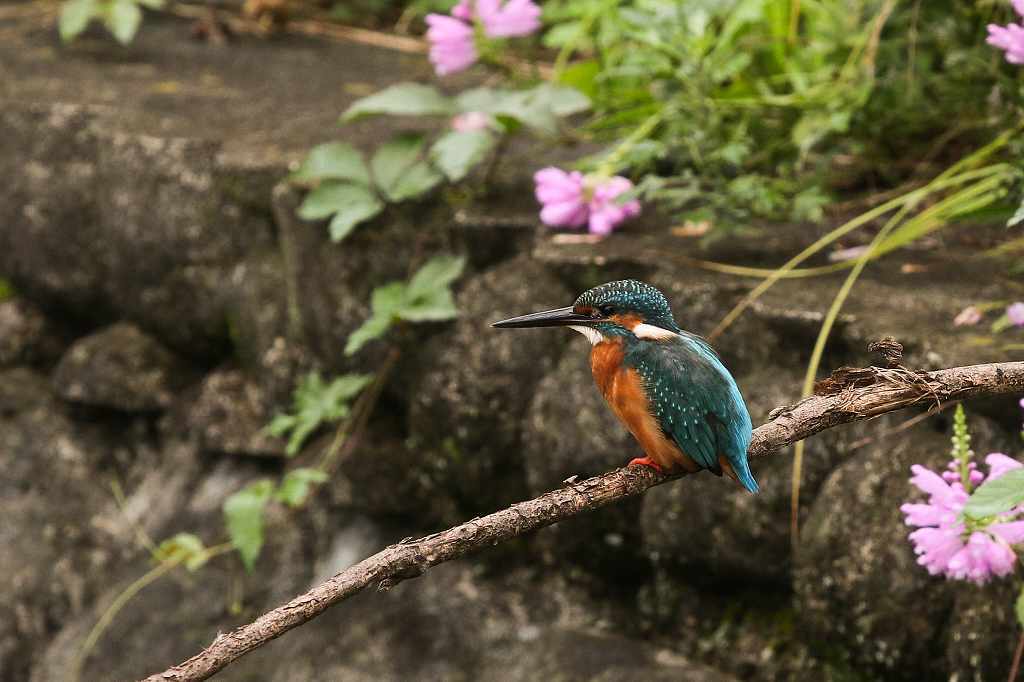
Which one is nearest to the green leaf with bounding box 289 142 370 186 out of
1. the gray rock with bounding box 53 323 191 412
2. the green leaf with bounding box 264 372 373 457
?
the green leaf with bounding box 264 372 373 457

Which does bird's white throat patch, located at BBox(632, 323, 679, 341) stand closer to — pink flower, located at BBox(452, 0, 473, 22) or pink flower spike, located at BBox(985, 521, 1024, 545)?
pink flower spike, located at BBox(985, 521, 1024, 545)

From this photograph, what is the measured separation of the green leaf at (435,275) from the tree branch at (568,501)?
52.6 inches

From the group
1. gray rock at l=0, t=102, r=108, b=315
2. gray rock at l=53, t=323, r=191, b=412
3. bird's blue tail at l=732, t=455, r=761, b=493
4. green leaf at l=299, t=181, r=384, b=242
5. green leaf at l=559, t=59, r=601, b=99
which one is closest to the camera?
bird's blue tail at l=732, t=455, r=761, b=493

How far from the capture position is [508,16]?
117 inches

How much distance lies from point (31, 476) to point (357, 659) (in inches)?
50.3

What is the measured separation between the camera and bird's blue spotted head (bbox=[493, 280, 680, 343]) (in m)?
1.74

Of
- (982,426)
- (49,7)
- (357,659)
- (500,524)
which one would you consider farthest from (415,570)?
(49,7)

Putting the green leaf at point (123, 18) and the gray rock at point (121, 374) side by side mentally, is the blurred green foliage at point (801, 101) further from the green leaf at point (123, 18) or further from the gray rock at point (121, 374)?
the green leaf at point (123, 18)

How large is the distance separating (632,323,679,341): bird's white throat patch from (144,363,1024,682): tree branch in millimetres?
202

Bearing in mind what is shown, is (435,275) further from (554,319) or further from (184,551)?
(554,319)

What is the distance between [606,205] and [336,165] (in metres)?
0.66

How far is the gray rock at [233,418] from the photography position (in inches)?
134

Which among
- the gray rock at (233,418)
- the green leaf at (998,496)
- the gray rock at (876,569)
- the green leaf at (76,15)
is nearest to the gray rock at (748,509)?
the gray rock at (876,569)

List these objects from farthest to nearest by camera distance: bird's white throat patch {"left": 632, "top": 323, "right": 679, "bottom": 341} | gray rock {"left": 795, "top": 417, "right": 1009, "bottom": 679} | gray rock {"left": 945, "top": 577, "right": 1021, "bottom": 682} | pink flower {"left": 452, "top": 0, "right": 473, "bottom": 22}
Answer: pink flower {"left": 452, "top": 0, "right": 473, "bottom": 22} < gray rock {"left": 795, "top": 417, "right": 1009, "bottom": 679} < gray rock {"left": 945, "top": 577, "right": 1021, "bottom": 682} < bird's white throat patch {"left": 632, "top": 323, "right": 679, "bottom": 341}
